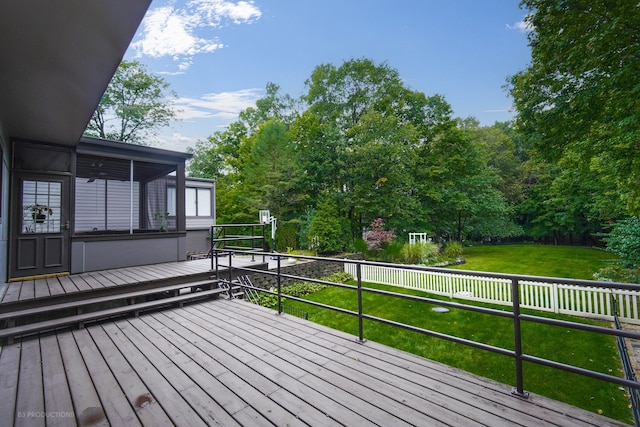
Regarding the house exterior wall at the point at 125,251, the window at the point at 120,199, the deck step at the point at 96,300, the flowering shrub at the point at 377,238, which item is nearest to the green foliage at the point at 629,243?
the flowering shrub at the point at 377,238

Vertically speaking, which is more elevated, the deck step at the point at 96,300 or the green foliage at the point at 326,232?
the green foliage at the point at 326,232

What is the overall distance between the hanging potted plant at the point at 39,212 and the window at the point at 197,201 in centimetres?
649

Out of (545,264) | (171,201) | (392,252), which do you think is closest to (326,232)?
(392,252)

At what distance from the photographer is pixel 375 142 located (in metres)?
15.0

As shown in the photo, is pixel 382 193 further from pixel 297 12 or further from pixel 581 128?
pixel 297 12

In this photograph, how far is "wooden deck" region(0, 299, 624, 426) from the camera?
1.75 m

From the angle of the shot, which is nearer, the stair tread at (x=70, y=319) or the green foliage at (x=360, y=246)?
the stair tread at (x=70, y=319)

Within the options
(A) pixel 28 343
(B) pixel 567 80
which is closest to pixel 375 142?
(B) pixel 567 80

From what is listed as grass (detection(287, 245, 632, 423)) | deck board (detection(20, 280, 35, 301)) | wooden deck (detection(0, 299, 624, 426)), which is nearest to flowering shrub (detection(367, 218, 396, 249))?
grass (detection(287, 245, 632, 423))

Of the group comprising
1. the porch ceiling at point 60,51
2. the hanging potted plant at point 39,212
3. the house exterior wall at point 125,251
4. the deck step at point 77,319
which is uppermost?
the porch ceiling at point 60,51

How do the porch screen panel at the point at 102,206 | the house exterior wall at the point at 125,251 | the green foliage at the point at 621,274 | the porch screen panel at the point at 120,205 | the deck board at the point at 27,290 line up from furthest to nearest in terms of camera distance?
the porch screen panel at the point at 120,205 < the porch screen panel at the point at 102,206 < the green foliage at the point at 621,274 < the house exterior wall at the point at 125,251 < the deck board at the point at 27,290

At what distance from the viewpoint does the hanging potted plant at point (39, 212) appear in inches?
212

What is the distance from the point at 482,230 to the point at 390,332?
17.6m

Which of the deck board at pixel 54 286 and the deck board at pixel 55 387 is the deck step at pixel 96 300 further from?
the deck board at pixel 55 387
